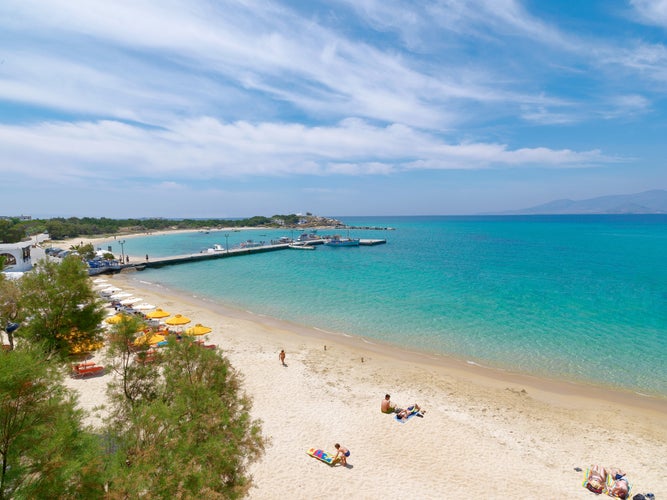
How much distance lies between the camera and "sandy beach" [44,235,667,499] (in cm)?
933

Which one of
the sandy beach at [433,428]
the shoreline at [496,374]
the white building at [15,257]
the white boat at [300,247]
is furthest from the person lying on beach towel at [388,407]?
the white boat at [300,247]

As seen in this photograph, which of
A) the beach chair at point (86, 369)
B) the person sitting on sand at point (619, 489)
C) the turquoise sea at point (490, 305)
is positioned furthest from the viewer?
the turquoise sea at point (490, 305)

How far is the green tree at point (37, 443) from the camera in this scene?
3715 millimetres

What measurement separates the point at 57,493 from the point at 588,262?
63.0 metres

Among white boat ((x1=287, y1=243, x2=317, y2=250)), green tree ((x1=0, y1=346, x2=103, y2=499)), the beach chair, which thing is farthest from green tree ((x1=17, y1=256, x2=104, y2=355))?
white boat ((x1=287, y1=243, x2=317, y2=250))

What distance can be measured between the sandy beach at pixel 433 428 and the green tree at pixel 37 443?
5795 mm

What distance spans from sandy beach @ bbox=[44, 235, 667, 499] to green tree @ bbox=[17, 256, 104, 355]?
2235 mm

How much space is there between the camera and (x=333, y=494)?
8.84m

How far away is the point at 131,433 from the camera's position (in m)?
5.56

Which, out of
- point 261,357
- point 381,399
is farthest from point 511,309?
point 261,357

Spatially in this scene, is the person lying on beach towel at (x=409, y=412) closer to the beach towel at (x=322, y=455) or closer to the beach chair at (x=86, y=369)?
the beach towel at (x=322, y=455)

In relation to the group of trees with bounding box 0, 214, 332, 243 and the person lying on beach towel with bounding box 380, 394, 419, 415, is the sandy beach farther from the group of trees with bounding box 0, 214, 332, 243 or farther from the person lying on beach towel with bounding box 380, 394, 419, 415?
the group of trees with bounding box 0, 214, 332, 243

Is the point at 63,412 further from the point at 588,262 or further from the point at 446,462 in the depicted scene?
the point at 588,262

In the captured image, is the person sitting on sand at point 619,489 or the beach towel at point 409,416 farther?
the beach towel at point 409,416
